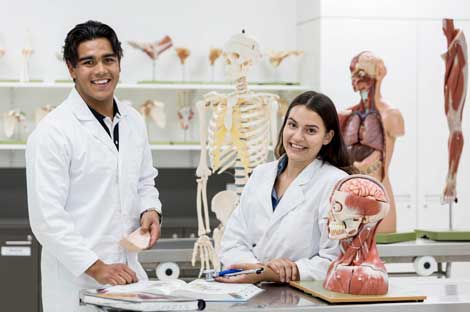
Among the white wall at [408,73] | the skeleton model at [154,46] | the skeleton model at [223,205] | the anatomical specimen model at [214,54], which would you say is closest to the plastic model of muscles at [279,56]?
the white wall at [408,73]

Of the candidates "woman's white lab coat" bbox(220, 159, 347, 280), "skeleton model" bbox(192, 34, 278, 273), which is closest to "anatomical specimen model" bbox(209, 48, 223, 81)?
"skeleton model" bbox(192, 34, 278, 273)

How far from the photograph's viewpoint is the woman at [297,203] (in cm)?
255

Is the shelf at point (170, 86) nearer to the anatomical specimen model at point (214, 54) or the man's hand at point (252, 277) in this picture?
the anatomical specimen model at point (214, 54)

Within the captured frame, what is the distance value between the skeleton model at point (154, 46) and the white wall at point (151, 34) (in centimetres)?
17

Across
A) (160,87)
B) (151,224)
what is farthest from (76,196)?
(160,87)

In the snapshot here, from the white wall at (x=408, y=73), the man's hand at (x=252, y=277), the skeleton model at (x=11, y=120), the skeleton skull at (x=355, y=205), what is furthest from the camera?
the skeleton model at (x=11, y=120)

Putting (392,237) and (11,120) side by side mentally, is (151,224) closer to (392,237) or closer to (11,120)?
(392,237)

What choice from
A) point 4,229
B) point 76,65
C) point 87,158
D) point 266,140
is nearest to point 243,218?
point 87,158

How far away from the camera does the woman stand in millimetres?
2555

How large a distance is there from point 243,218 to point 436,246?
1.55 m

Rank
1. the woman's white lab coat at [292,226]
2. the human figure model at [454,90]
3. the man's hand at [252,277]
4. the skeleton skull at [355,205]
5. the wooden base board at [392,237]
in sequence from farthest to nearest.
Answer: the human figure model at [454,90], the wooden base board at [392,237], the woman's white lab coat at [292,226], the man's hand at [252,277], the skeleton skull at [355,205]

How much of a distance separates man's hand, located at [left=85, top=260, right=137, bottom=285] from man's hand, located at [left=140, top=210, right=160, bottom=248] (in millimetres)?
195

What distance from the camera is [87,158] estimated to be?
2670mm

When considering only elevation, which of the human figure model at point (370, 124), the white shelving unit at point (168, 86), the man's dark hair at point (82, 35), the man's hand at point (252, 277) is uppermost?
the man's dark hair at point (82, 35)
